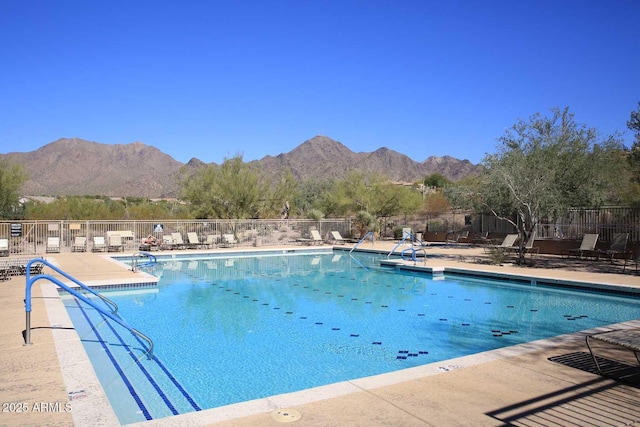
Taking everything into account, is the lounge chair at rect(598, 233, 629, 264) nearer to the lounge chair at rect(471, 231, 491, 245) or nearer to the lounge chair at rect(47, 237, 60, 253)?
the lounge chair at rect(471, 231, 491, 245)

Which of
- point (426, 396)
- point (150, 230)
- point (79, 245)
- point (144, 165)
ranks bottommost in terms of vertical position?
point (426, 396)

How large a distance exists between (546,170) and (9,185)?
71.7ft

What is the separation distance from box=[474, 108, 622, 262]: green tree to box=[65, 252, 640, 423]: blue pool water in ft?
11.6

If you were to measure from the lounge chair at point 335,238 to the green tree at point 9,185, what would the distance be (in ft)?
48.1

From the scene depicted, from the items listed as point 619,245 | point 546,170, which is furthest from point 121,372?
point 619,245

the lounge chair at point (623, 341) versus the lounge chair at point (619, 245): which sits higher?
the lounge chair at point (619, 245)

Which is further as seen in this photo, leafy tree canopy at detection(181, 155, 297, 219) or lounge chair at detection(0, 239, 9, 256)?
leafy tree canopy at detection(181, 155, 297, 219)

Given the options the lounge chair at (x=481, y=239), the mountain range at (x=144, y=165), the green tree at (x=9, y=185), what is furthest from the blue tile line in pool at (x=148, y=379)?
the mountain range at (x=144, y=165)

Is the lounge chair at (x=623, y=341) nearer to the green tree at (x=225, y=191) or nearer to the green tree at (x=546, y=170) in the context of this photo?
the green tree at (x=546, y=170)

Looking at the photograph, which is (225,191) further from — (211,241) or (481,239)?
(481,239)

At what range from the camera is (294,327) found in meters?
8.23

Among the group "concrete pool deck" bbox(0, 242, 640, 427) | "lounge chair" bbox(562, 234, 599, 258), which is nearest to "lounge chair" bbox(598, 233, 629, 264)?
"lounge chair" bbox(562, 234, 599, 258)

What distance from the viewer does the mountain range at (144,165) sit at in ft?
240

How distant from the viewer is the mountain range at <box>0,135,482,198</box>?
73125 millimetres
